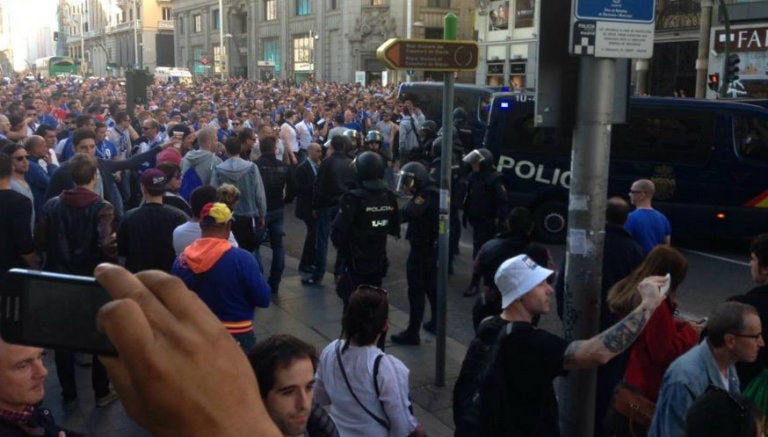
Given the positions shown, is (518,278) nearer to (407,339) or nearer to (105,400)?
(105,400)

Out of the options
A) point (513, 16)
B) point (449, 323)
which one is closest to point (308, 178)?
point (449, 323)

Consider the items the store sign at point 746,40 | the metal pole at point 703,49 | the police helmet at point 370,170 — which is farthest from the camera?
the metal pole at point 703,49

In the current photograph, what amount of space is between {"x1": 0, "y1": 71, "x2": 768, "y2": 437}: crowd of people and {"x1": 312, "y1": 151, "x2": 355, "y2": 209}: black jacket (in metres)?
0.02

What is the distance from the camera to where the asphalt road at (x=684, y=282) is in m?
8.03

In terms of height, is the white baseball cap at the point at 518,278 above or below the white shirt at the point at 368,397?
above

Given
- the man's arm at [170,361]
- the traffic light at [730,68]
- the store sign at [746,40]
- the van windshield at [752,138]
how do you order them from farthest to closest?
the store sign at [746,40]
the traffic light at [730,68]
the van windshield at [752,138]
the man's arm at [170,361]

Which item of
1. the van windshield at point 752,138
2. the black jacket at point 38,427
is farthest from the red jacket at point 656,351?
the van windshield at point 752,138

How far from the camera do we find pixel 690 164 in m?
11.2

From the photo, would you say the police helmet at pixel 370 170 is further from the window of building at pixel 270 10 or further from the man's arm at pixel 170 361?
the window of building at pixel 270 10

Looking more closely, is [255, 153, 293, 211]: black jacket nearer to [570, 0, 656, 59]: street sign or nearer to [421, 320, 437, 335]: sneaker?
[421, 320, 437, 335]: sneaker

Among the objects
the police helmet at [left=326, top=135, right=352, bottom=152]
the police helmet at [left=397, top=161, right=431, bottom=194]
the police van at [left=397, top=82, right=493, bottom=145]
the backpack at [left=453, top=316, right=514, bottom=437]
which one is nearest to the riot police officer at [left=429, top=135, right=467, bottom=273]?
the police helmet at [left=326, top=135, right=352, bottom=152]

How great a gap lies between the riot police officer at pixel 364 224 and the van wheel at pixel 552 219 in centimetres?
576

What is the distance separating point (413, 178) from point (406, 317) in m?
1.71

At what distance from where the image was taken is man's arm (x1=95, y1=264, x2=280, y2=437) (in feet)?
3.18
